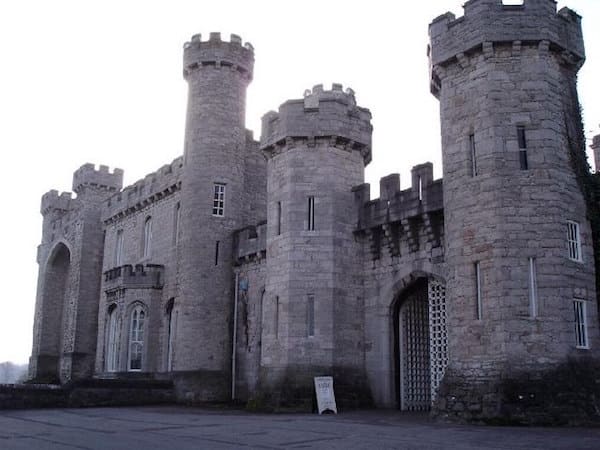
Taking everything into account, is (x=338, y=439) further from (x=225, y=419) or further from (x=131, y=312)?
(x=131, y=312)

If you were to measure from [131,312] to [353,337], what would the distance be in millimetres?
12083

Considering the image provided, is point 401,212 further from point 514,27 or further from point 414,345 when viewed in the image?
point 514,27

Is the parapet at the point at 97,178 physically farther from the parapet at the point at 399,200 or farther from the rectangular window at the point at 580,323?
the rectangular window at the point at 580,323

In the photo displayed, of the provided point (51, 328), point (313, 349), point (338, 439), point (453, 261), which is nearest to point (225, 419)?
point (313, 349)

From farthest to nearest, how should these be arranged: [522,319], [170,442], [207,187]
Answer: [207,187]
[522,319]
[170,442]

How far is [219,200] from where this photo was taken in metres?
26.4

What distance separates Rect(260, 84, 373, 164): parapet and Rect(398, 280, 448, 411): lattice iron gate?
16.7ft

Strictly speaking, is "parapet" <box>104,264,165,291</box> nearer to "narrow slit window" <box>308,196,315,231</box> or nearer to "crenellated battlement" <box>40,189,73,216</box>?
"narrow slit window" <box>308,196,315,231</box>

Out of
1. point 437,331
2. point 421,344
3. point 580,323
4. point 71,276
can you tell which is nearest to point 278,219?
point 421,344

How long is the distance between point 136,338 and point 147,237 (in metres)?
4.81

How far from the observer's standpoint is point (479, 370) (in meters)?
15.0

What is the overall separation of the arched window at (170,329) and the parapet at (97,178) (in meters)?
10.8

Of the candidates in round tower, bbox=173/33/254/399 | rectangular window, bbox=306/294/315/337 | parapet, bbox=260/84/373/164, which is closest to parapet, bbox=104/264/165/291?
round tower, bbox=173/33/254/399

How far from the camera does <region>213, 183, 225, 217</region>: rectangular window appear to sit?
2622cm
